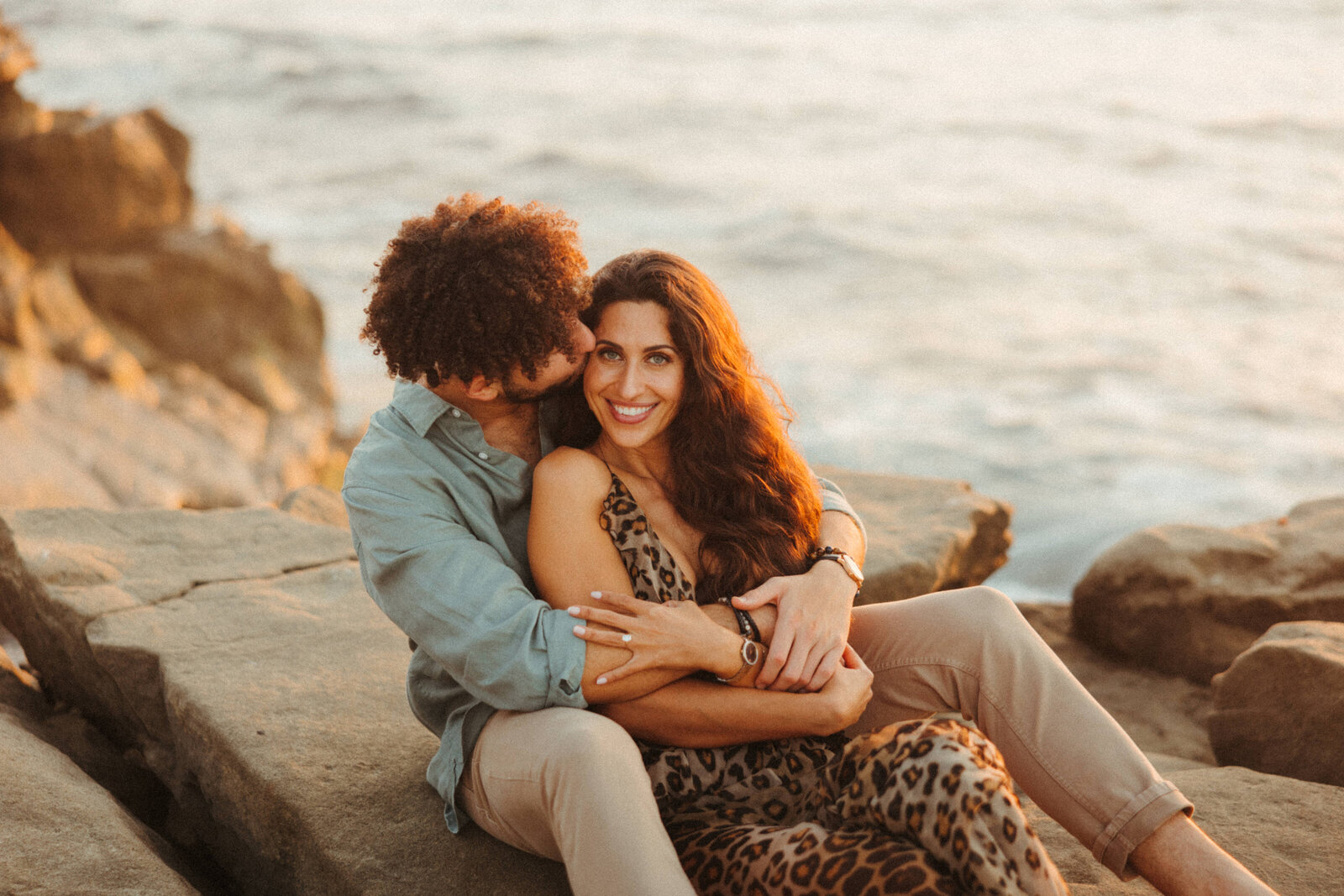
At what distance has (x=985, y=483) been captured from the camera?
8.87m

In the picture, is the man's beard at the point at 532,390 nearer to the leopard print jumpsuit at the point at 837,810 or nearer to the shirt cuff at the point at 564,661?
the leopard print jumpsuit at the point at 837,810

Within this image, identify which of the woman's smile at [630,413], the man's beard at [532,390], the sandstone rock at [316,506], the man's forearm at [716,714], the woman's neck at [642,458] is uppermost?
the man's beard at [532,390]

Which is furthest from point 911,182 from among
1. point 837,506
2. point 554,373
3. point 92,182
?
point 554,373

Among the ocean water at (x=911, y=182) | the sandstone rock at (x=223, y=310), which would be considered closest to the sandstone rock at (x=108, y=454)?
the sandstone rock at (x=223, y=310)

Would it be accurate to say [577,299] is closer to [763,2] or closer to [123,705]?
[123,705]

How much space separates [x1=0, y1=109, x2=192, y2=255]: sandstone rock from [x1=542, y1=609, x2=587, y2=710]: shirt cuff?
6.86m

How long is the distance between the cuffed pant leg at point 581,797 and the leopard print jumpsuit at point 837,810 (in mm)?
206

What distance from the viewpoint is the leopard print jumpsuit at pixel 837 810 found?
1.98m

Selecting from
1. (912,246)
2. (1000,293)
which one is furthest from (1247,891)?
(912,246)

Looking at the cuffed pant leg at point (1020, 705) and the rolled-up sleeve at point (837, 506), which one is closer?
the cuffed pant leg at point (1020, 705)

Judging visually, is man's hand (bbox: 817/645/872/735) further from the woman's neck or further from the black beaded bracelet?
the woman's neck

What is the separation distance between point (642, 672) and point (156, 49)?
24210 millimetres

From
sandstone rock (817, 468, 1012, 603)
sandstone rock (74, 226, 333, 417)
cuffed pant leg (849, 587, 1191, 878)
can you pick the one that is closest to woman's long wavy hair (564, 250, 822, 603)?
cuffed pant leg (849, 587, 1191, 878)

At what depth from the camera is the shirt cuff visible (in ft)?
7.53
